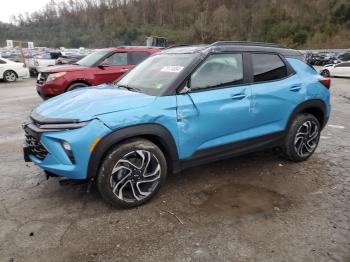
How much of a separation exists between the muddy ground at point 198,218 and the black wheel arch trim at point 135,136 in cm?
51

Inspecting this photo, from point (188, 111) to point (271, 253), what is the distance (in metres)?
1.58

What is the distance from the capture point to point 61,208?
3.49 meters

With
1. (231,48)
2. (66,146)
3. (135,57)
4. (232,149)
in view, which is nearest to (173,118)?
(232,149)

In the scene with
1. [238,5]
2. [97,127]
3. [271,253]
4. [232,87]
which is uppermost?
[238,5]

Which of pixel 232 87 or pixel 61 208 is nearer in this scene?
pixel 61 208

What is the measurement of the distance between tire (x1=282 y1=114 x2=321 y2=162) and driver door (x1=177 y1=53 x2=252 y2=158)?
882 mm

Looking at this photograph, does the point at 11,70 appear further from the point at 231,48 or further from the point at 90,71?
the point at 231,48

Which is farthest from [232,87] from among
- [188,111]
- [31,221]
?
[31,221]

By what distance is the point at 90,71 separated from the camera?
8.69 m

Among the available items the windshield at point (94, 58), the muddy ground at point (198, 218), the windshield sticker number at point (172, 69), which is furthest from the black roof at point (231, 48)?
the windshield at point (94, 58)

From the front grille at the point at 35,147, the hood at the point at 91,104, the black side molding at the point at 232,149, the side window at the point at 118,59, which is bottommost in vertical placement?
the black side molding at the point at 232,149

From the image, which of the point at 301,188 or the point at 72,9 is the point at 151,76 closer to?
the point at 301,188

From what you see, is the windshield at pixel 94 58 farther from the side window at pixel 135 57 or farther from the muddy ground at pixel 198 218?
the muddy ground at pixel 198 218

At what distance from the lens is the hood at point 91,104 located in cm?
322
